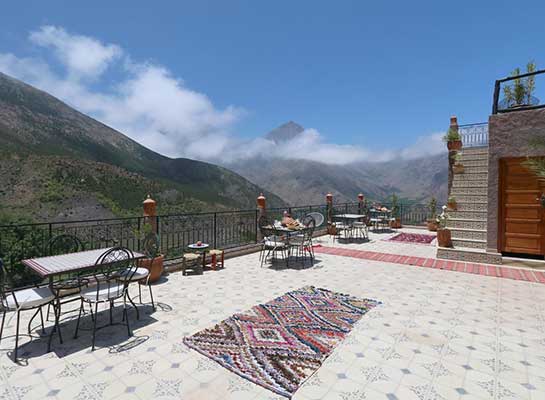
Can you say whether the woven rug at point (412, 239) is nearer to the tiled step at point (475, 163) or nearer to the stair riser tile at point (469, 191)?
the stair riser tile at point (469, 191)

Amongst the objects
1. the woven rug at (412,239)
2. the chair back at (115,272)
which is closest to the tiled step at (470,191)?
the woven rug at (412,239)

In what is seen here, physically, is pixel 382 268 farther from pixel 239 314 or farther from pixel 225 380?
pixel 225 380

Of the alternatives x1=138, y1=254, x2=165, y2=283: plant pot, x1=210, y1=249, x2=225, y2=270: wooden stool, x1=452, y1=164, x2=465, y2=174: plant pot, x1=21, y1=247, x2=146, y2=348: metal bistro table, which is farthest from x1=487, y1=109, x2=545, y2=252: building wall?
x1=21, y1=247, x2=146, y2=348: metal bistro table

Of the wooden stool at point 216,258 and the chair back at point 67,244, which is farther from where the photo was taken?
the wooden stool at point 216,258

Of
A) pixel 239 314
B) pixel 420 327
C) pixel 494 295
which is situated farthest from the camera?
pixel 494 295

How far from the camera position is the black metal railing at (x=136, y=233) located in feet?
14.3

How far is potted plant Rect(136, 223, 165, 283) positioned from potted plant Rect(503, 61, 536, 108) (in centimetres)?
777

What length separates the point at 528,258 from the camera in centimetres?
575

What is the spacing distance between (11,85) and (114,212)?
1997 inches

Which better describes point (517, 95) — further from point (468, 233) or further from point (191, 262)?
point (191, 262)

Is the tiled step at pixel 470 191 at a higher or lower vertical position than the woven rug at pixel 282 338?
higher

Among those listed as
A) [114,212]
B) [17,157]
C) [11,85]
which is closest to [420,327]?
[114,212]

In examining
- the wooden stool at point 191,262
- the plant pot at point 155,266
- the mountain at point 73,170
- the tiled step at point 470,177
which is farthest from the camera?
the mountain at point 73,170

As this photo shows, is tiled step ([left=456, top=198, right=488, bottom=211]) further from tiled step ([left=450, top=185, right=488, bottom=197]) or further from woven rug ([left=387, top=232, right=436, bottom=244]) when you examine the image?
woven rug ([left=387, top=232, right=436, bottom=244])
